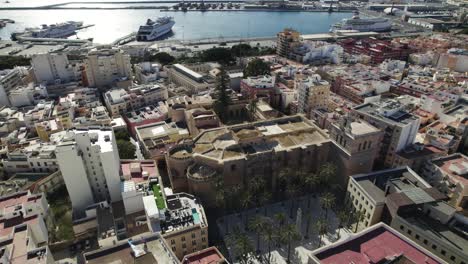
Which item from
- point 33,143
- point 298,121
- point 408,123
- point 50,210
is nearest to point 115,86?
point 33,143

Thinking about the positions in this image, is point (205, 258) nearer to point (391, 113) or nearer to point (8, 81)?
point (391, 113)

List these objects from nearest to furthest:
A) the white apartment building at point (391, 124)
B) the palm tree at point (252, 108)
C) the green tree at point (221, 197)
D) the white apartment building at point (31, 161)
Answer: the green tree at point (221, 197) < the white apartment building at point (391, 124) < the white apartment building at point (31, 161) < the palm tree at point (252, 108)

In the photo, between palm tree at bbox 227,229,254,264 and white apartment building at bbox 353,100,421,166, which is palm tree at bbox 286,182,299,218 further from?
white apartment building at bbox 353,100,421,166

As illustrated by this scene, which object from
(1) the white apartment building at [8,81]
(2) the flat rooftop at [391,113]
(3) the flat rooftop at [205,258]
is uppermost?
(2) the flat rooftop at [391,113]

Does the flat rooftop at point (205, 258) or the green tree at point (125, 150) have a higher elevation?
the flat rooftop at point (205, 258)

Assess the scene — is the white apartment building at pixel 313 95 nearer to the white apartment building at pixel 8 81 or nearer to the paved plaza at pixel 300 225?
the paved plaza at pixel 300 225

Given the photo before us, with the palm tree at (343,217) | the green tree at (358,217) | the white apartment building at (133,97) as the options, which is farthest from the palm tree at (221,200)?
the white apartment building at (133,97)

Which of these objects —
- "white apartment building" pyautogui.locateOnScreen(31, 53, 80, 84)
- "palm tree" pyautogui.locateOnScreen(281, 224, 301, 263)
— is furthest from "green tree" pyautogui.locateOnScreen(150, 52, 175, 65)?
"palm tree" pyautogui.locateOnScreen(281, 224, 301, 263)

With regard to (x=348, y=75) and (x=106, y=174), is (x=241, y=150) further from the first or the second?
(x=348, y=75)

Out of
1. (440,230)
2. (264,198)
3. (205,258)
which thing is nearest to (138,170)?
(205,258)
